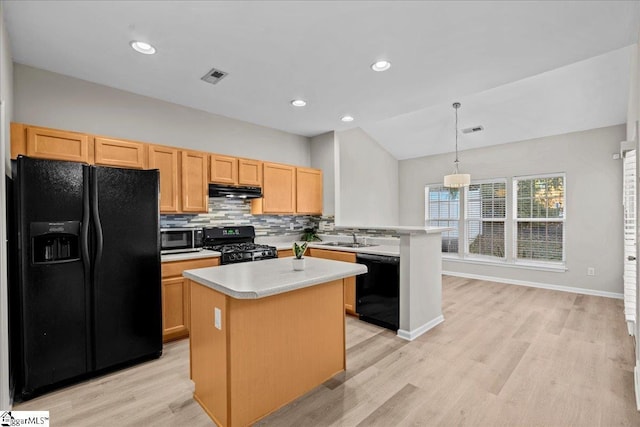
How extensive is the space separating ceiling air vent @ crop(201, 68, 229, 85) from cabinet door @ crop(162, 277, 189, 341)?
2.08 metres

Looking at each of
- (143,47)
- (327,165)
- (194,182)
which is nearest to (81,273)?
(194,182)

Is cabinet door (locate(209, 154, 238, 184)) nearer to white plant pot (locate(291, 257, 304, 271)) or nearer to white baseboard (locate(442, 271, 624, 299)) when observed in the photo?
white plant pot (locate(291, 257, 304, 271))

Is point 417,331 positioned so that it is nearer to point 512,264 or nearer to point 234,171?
point 234,171

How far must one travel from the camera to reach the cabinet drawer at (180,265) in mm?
3059

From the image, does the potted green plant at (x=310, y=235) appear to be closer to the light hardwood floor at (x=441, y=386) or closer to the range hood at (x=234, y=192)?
the range hood at (x=234, y=192)

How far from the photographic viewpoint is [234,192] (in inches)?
159

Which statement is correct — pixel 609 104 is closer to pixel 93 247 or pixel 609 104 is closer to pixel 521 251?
pixel 521 251

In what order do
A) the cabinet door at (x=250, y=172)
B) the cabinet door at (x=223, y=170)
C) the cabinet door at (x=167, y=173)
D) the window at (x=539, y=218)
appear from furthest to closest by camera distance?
the window at (x=539, y=218), the cabinet door at (x=250, y=172), the cabinet door at (x=223, y=170), the cabinet door at (x=167, y=173)

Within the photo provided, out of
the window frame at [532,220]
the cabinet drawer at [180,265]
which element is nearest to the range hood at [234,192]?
the cabinet drawer at [180,265]

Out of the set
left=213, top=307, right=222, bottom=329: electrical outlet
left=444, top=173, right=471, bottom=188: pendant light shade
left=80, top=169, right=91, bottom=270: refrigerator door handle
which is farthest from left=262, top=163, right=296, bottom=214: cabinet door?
left=213, top=307, right=222, bottom=329: electrical outlet

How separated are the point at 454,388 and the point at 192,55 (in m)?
3.50

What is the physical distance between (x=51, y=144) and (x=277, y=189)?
2558 mm

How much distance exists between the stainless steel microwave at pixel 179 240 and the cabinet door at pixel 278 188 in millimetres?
1026

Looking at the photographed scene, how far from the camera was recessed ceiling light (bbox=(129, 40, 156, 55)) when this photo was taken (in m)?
2.48
